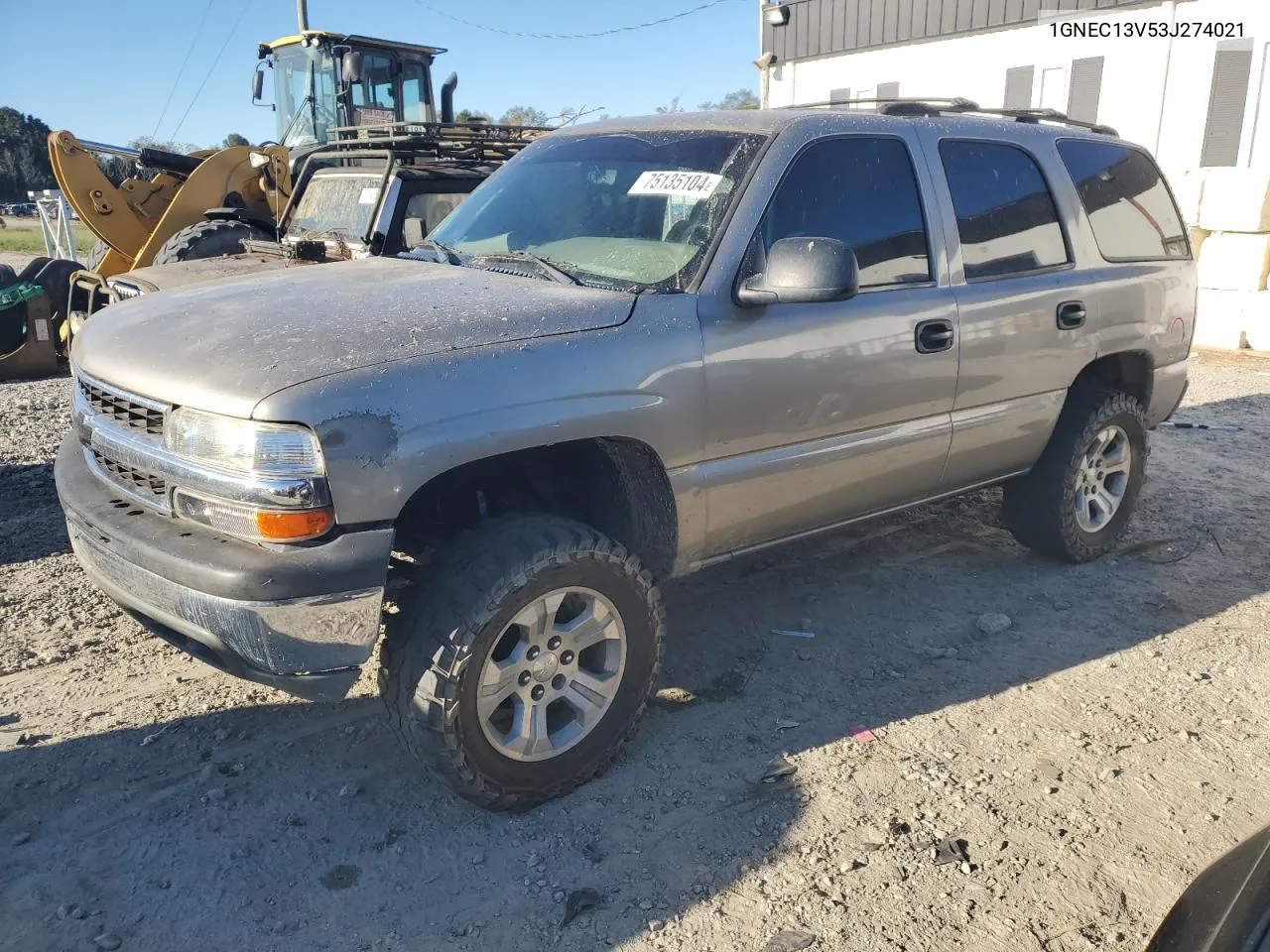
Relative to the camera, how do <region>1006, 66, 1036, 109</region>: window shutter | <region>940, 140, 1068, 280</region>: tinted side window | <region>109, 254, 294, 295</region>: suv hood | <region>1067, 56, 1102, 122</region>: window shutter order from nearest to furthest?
<region>940, 140, 1068, 280</region>: tinted side window
<region>109, 254, 294, 295</region>: suv hood
<region>1067, 56, 1102, 122</region>: window shutter
<region>1006, 66, 1036, 109</region>: window shutter

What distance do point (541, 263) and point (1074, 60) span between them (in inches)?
588

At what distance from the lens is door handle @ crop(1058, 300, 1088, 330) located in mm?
4430

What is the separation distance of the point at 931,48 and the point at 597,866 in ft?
57.1

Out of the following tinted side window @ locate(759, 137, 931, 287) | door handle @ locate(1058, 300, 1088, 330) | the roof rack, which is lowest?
door handle @ locate(1058, 300, 1088, 330)

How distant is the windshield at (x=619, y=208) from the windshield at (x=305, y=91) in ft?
28.4

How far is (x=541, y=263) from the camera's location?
354cm

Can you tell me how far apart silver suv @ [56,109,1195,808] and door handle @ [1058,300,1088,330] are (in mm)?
26

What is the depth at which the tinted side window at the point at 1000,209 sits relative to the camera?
413 centimetres

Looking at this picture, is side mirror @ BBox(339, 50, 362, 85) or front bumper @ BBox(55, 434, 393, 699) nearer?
front bumper @ BBox(55, 434, 393, 699)

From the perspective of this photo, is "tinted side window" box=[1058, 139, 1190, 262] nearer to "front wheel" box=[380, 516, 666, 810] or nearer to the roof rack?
the roof rack

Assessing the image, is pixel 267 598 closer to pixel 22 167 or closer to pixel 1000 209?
pixel 1000 209

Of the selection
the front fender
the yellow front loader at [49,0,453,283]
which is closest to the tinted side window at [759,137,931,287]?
the front fender

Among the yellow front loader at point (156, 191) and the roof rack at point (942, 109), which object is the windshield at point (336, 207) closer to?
the yellow front loader at point (156, 191)

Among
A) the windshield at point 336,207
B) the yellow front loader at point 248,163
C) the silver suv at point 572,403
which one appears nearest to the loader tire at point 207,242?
the yellow front loader at point 248,163
